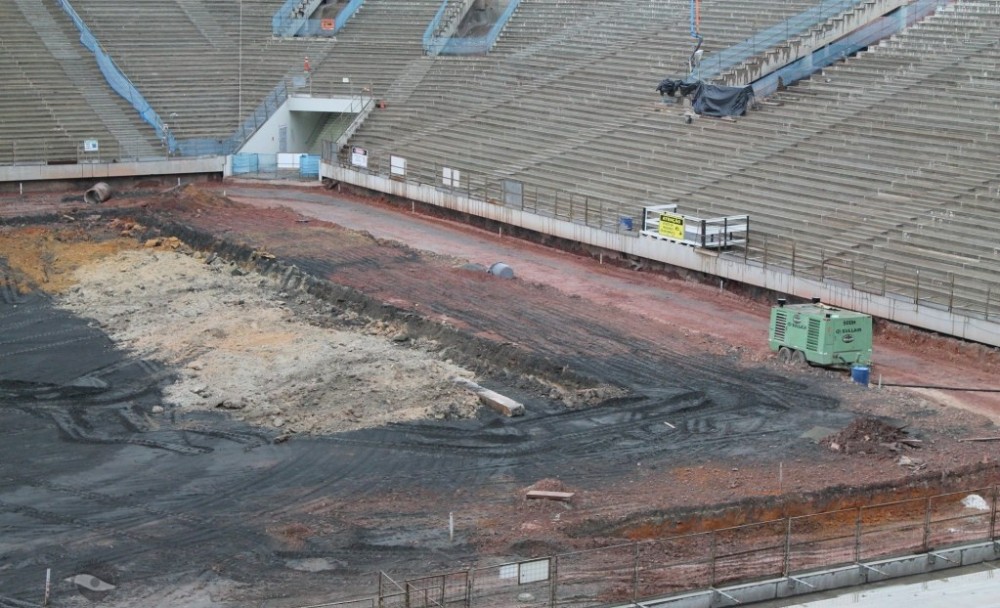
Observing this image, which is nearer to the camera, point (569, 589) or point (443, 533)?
point (569, 589)

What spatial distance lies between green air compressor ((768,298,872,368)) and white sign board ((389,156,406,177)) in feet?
69.0

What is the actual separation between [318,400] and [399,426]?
80.2 inches

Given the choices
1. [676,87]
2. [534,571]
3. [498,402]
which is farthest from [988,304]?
[676,87]

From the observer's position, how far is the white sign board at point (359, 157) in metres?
49.0

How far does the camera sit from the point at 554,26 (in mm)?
53750

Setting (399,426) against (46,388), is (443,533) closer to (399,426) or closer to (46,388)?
(399,426)

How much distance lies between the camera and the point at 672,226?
3694cm

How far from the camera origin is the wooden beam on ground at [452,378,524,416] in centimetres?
2581

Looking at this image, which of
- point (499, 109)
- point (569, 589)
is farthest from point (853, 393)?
point (499, 109)

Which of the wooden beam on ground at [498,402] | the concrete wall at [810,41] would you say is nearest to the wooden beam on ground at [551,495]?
the wooden beam on ground at [498,402]

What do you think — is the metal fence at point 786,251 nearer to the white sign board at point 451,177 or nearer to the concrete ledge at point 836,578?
the white sign board at point 451,177

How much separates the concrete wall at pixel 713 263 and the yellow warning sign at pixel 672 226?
24 centimetres

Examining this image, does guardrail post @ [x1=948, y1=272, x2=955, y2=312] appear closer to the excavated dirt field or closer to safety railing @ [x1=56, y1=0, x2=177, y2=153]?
the excavated dirt field

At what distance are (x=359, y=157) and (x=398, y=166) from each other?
2073 mm
